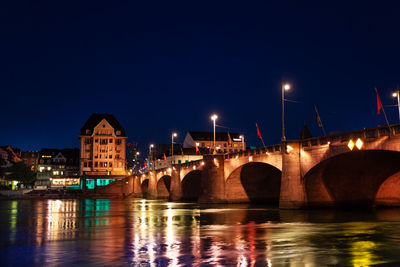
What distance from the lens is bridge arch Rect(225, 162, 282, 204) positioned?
63500 mm

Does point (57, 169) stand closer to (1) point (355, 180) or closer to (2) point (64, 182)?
(2) point (64, 182)

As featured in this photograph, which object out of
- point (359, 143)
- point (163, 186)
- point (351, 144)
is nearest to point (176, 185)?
point (163, 186)

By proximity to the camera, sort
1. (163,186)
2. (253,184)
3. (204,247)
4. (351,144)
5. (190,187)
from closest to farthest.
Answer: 1. (204,247)
2. (351,144)
3. (253,184)
4. (190,187)
5. (163,186)

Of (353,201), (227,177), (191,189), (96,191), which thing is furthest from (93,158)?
(353,201)

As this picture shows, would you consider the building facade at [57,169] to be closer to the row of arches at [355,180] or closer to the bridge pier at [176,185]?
the bridge pier at [176,185]

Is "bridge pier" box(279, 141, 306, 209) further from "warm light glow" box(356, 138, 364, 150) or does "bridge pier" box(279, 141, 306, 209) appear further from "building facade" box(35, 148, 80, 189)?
"building facade" box(35, 148, 80, 189)

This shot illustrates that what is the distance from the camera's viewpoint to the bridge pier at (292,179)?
152 ft

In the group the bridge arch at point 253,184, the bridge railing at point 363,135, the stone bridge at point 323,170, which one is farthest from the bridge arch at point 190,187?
the bridge railing at point 363,135

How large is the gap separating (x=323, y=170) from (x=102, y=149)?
12132 cm

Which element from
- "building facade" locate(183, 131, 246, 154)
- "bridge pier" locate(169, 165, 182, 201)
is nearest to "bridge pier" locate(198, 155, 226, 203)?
"bridge pier" locate(169, 165, 182, 201)

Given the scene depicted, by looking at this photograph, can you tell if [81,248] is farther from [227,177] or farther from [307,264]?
[227,177]

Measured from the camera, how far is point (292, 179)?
46750mm

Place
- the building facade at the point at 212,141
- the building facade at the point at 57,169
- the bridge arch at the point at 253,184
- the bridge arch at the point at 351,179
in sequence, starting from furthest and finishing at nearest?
the building facade at the point at 212,141
the building facade at the point at 57,169
the bridge arch at the point at 253,184
the bridge arch at the point at 351,179

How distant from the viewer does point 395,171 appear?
47188mm
